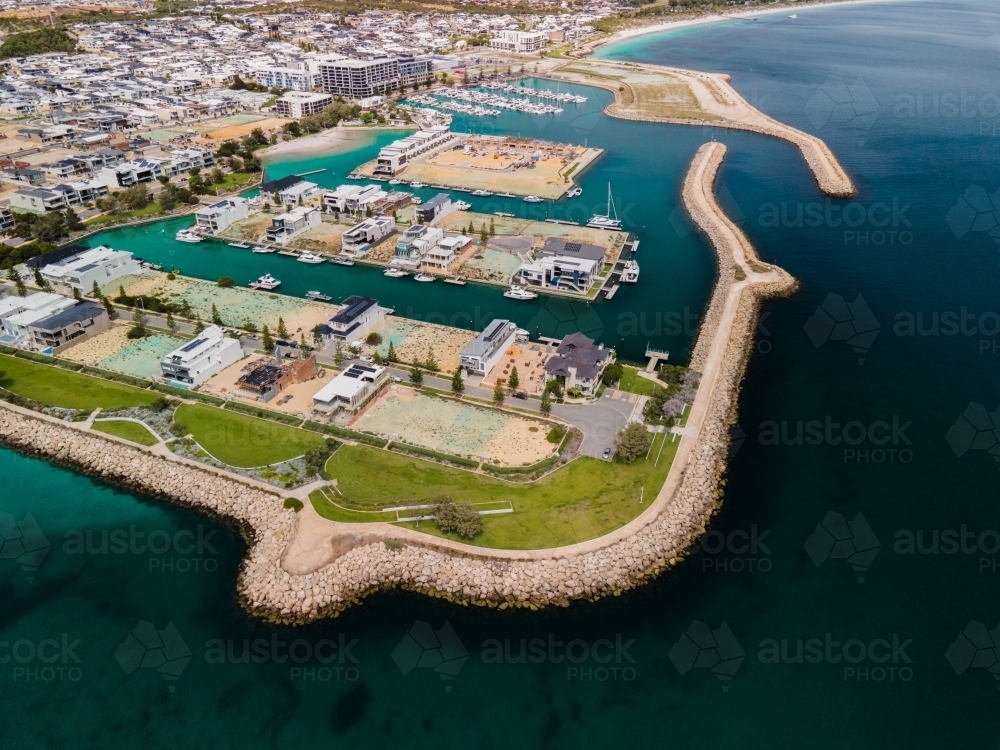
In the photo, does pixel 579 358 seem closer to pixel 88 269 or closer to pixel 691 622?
pixel 691 622

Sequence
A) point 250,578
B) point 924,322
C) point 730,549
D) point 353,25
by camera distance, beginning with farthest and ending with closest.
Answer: point 353,25, point 924,322, point 730,549, point 250,578

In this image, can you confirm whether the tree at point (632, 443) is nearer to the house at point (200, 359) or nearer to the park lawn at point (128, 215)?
the house at point (200, 359)

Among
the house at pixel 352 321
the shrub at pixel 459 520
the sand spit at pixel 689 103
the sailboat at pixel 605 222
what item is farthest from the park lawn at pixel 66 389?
the sand spit at pixel 689 103

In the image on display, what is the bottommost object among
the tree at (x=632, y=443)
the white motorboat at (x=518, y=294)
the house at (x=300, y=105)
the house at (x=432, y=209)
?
the white motorboat at (x=518, y=294)

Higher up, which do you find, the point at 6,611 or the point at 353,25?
the point at 353,25

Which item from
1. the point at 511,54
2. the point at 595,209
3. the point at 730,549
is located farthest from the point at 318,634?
the point at 511,54

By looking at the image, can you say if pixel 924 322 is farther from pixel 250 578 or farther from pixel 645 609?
pixel 250 578
